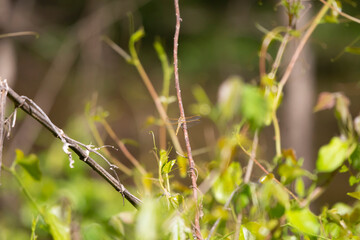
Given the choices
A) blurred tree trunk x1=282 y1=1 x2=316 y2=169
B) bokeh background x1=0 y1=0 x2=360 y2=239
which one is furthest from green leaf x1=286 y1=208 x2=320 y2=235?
bokeh background x1=0 y1=0 x2=360 y2=239

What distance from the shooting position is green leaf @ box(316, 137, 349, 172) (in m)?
0.41

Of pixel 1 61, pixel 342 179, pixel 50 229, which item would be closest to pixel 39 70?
pixel 342 179

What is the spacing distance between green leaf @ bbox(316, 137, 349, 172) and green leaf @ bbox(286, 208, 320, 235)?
0.19 ft

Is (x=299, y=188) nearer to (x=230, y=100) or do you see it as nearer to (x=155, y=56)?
(x=230, y=100)

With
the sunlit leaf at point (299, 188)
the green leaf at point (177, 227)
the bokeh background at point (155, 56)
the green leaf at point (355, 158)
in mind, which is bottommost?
the bokeh background at point (155, 56)

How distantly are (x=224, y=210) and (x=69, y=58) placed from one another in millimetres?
5452

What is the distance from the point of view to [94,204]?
1.17 m

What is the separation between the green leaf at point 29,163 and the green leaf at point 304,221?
22 cm

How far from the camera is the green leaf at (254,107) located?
408 mm

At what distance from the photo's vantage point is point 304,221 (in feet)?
1.20

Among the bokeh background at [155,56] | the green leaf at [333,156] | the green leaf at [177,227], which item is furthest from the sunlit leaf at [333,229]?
the bokeh background at [155,56]

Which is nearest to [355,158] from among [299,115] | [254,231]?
[254,231]

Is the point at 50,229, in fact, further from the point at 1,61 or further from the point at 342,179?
the point at 342,179

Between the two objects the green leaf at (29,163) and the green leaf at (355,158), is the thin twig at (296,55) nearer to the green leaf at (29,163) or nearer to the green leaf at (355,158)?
the green leaf at (355,158)
